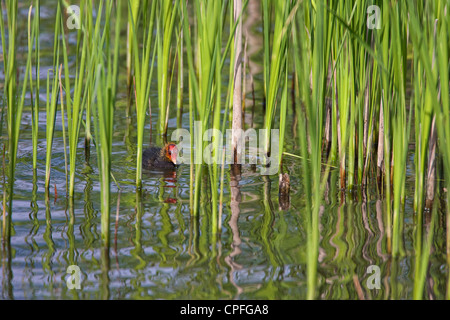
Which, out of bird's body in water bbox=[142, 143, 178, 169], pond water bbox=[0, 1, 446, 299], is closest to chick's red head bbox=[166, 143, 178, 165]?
bird's body in water bbox=[142, 143, 178, 169]

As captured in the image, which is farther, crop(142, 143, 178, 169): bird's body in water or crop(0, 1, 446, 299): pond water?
crop(142, 143, 178, 169): bird's body in water

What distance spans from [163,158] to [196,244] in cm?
197

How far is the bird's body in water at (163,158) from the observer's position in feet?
18.6

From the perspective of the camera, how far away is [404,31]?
4000 mm

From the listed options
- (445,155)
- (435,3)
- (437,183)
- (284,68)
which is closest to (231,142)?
(284,68)

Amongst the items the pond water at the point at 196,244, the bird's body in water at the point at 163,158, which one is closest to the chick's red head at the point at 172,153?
the bird's body in water at the point at 163,158

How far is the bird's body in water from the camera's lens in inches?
223

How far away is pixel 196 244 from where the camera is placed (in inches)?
153

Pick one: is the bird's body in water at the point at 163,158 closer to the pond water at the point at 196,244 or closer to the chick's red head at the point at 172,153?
the chick's red head at the point at 172,153

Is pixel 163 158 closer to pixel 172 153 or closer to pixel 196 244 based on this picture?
pixel 172 153

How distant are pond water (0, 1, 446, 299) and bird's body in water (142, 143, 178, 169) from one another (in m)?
0.35

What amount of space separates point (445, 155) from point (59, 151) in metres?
3.91

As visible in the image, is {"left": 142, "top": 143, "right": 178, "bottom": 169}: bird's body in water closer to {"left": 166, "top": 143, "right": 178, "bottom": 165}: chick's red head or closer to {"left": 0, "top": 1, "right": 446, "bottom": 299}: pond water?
{"left": 166, "top": 143, "right": 178, "bottom": 165}: chick's red head
